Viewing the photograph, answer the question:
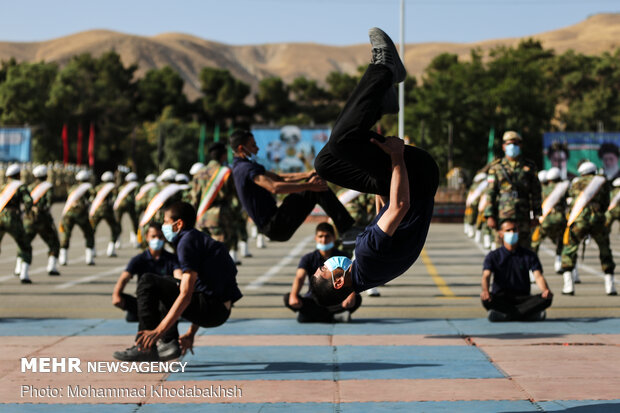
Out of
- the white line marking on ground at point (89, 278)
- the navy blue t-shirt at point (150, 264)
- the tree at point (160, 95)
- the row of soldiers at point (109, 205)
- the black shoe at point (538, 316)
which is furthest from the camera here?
the tree at point (160, 95)

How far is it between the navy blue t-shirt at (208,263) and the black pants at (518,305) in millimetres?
3974

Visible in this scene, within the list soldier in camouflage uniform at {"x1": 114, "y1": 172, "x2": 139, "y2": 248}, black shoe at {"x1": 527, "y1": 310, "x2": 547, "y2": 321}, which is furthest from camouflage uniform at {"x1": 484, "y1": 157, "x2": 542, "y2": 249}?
soldier in camouflage uniform at {"x1": 114, "y1": 172, "x2": 139, "y2": 248}

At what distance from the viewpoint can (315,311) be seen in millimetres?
11438

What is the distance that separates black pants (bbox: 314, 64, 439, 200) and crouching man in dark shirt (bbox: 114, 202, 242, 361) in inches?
77.4

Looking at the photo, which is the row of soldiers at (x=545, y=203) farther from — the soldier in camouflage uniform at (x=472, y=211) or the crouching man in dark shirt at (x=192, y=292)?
the soldier in camouflage uniform at (x=472, y=211)

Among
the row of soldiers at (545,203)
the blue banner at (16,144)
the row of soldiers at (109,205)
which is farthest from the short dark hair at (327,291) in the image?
the blue banner at (16,144)

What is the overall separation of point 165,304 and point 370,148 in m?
2.77

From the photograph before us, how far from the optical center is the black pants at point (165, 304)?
815 cm

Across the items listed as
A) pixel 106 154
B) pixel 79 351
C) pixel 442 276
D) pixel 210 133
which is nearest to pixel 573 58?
pixel 210 133

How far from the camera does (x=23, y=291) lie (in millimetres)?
15398

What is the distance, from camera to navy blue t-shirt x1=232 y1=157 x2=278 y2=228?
8820 mm

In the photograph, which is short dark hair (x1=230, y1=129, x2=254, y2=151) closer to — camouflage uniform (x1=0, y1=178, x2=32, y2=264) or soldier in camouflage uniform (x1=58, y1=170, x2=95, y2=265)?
camouflage uniform (x1=0, y1=178, x2=32, y2=264)

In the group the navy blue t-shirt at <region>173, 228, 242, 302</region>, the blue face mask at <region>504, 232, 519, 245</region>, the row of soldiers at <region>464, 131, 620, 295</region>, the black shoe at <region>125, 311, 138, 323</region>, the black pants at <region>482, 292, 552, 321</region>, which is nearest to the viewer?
the navy blue t-shirt at <region>173, 228, 242, 302</region>

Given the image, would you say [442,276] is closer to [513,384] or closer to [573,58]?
[513,384]
